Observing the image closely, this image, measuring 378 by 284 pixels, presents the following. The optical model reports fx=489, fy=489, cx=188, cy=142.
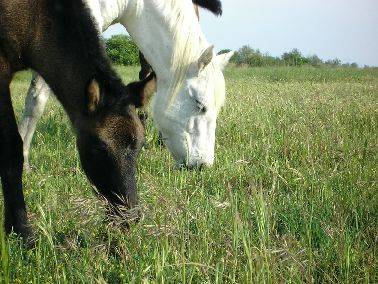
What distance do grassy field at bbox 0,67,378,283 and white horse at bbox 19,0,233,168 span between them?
11.4 inches

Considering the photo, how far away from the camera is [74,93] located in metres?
3.58

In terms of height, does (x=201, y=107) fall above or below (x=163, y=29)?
below

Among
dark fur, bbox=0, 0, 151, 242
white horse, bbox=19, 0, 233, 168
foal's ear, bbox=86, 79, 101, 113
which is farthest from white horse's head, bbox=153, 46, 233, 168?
foal's ear, bbox=86, 79, 101, 113

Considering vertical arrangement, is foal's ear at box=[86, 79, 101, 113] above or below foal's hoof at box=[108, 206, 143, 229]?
above

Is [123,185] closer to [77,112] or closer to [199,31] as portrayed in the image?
[77,112]

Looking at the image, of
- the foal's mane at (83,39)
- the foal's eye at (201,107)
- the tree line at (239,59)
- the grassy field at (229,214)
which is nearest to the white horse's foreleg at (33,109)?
the grassy field at (229,214)

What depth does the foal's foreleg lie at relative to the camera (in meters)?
3.19

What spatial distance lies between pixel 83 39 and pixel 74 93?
40 cm

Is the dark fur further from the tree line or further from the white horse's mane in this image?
the tree line

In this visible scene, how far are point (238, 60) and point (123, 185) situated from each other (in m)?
53.6

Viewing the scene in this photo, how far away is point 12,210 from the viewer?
321cm

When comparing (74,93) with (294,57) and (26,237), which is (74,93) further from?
(294,57)

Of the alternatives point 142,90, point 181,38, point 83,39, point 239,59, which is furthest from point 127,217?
point 239,59

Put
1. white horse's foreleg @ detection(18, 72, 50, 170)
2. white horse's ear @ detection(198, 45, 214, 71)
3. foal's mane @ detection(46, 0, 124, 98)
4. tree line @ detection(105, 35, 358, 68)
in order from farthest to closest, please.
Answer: tree line @ detection(105, 35, 358, 68) → white horse's foreleg @ detection(18, 72, 50, 170) → white horse's ear @ detection(198, 45, 214, 71) → foal's mane @ detection(46, 0, 124, 98)
